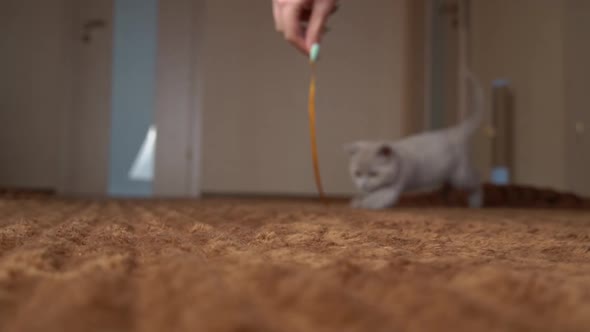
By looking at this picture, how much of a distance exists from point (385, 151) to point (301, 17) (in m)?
0.78

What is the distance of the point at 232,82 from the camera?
3.22 meters

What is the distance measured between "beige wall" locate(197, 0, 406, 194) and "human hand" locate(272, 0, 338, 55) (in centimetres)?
221

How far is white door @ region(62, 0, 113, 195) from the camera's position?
3.39 meters

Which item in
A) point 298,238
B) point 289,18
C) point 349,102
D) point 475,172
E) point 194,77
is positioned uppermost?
point 194,77

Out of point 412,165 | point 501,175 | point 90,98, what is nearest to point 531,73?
point 501,175

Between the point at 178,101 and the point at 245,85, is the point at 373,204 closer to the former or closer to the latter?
the point at 245,85

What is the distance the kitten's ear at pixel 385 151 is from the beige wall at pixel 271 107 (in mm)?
1531

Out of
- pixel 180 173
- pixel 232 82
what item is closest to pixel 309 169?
pixel 232 82

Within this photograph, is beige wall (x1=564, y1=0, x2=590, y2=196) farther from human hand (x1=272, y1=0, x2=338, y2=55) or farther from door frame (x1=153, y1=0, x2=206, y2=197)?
door frame (x1=153, y1=0, x2=206, y2=197)

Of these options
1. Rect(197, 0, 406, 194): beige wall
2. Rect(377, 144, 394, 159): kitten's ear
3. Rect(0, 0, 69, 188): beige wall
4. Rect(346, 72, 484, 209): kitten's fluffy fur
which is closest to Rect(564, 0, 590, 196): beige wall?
Rect(346, 72, 484, 209): kitten's fluffy fur

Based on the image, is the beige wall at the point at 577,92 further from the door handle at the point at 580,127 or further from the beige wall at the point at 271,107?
the beige wall at the point at 271,107

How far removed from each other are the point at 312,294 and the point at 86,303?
108mm

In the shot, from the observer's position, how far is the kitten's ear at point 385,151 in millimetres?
1641

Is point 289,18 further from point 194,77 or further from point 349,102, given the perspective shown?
point 194,77
